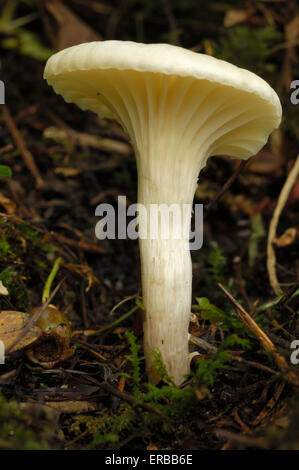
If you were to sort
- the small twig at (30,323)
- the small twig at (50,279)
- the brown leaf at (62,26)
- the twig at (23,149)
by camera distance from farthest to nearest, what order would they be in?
1. the brown leaf at (62,26)
2. the twig at (23,149)
3. the small twig at (50,279)
4. the small twig at (30,323)

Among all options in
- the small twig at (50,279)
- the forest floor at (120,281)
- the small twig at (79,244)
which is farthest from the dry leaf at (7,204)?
the small twig at (50,279)

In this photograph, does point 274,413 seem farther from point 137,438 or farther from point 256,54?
point 256,54

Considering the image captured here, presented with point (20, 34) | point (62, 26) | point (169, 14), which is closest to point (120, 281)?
point (62, 26)

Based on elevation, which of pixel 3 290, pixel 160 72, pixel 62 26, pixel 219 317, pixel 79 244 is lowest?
pixel 219 317

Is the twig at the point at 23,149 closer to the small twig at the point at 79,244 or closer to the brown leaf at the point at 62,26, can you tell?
the small twig at the point at 79,244

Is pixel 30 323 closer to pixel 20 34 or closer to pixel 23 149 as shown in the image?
pixel 23 149

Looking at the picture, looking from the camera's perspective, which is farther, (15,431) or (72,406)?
(72,406)
